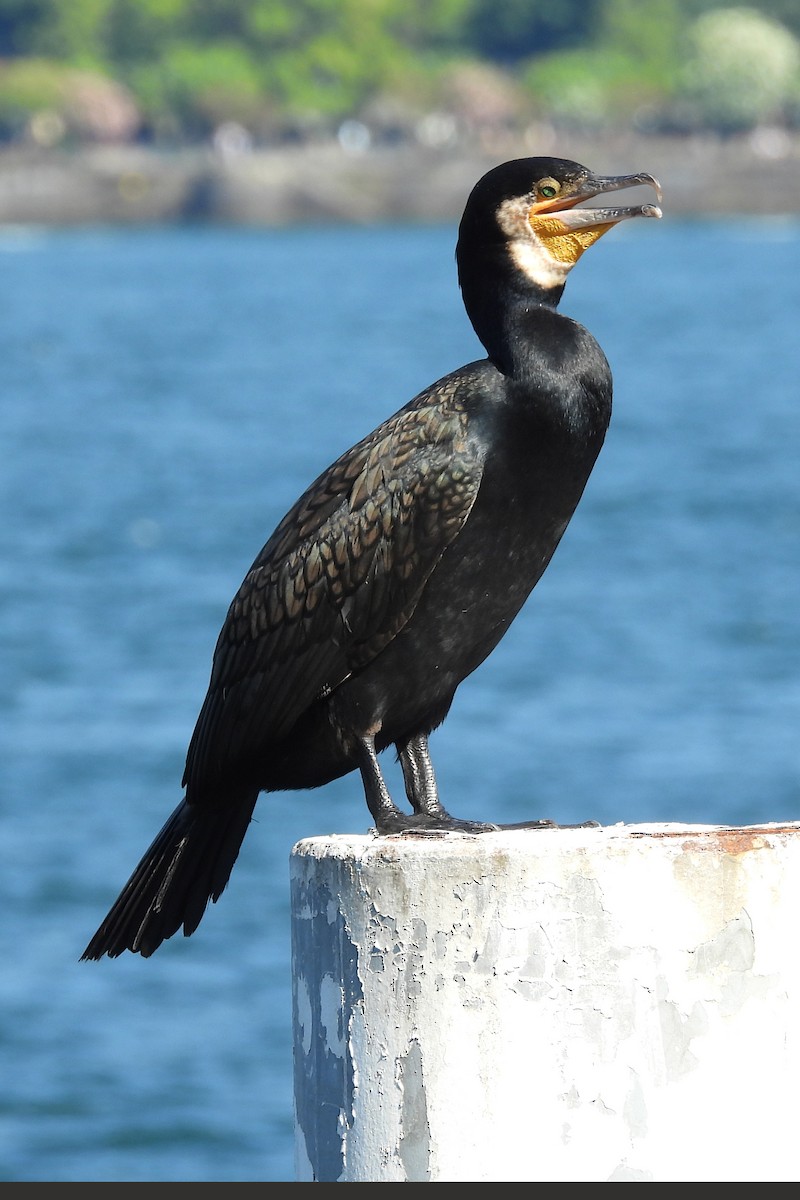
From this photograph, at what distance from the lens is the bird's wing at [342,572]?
213 inches

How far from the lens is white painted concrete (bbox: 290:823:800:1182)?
14.2 ft

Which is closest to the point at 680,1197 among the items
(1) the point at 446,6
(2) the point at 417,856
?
(2) the point at 417,856

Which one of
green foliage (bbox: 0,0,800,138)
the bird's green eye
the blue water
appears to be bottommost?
the bird's green eye

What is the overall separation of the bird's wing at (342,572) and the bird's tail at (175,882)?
0.43 ft

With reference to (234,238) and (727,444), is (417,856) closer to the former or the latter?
(727,444)

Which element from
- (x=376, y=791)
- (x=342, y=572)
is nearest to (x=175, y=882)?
(x=376, y=791)

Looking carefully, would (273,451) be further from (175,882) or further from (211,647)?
(175,882)

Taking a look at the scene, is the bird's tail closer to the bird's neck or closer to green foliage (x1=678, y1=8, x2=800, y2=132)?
the bird's neck

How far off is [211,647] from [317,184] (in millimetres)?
92558

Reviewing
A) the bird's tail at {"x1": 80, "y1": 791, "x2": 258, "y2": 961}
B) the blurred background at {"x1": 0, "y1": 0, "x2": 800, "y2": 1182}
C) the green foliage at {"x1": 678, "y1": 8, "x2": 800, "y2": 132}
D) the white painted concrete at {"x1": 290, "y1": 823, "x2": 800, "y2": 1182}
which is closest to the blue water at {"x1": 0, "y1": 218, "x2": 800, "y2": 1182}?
the blurred background at {"x1": 0, "y1": 0, "x2": 800, "y2": 1182}

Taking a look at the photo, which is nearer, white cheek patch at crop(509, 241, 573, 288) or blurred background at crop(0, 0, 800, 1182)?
white cheek patch at crop(509, 241, 573, 288)

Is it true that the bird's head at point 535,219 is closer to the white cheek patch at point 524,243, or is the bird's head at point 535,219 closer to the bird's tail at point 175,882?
the white cheek patch at point 524,243

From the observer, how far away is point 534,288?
5.54 m

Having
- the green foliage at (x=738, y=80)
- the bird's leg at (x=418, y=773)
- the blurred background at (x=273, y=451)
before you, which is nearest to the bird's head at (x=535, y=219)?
the bird's leg at (x=418, y=773)
